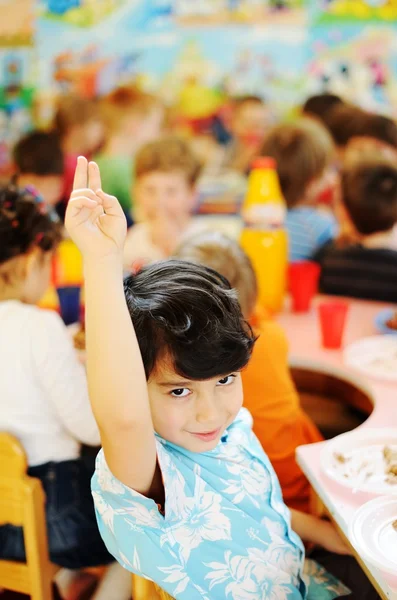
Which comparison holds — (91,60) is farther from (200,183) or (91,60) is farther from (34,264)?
(34,264)

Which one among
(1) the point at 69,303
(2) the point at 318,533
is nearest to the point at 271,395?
(2) the point at 318,533

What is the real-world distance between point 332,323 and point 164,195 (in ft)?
3.31

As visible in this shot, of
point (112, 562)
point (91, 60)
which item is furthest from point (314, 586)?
point (91, 60)

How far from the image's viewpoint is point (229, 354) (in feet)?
2.99

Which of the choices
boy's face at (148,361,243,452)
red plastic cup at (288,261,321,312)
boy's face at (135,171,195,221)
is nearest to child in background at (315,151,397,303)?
red plastic cup at (288,261,321,312)

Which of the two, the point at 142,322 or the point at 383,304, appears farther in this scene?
the point at 383,304

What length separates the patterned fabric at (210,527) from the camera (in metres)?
0.88

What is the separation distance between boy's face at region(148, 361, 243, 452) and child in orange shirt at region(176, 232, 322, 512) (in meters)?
0.50

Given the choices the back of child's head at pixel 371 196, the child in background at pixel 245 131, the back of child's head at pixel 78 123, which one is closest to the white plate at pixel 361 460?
the back of child's head at pixel 371 196

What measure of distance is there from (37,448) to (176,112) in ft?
7.81

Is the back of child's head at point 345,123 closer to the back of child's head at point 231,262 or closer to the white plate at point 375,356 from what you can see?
the white plate at point 375,356

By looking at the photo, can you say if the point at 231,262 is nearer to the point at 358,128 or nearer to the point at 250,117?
the point at 358,128

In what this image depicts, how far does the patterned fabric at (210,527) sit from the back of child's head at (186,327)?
Answer: 121 millimetres

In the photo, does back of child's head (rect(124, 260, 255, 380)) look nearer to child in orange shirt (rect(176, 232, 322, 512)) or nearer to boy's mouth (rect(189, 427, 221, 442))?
boy's mouth (rect(189, 427, 221, 442))
